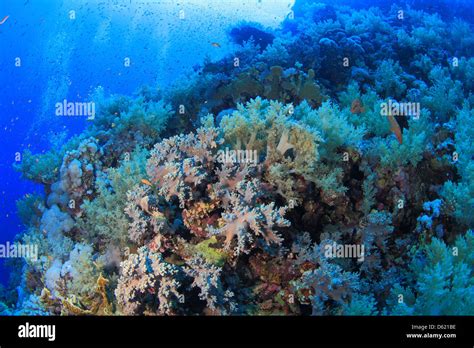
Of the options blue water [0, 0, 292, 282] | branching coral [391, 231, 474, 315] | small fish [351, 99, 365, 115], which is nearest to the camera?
branching coral [391, 231, 474, 315]

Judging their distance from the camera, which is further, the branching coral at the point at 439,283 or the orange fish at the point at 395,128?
the orange fish at the point at 395,128

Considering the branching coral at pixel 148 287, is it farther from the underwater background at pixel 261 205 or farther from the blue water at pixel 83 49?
the blue water at pixel 83 49

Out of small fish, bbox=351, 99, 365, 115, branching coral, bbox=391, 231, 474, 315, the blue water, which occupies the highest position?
the blue water

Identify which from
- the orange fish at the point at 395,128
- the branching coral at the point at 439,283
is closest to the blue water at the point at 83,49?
the orange fish at the point at 395,128

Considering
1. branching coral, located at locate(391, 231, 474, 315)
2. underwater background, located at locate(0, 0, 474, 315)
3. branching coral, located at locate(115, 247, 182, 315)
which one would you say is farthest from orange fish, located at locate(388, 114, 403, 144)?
branching coral, located at locate(115, 247, 182, 315)

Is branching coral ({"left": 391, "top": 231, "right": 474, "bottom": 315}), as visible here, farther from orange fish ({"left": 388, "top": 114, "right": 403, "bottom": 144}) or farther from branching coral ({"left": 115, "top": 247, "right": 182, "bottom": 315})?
branching coral ({"left": 115, "top": 247, "right": 182, "bottom": 315})

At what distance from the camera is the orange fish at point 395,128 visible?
509 cm

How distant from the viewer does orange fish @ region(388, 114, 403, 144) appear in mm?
5090

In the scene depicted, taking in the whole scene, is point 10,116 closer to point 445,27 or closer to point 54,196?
point 54,196

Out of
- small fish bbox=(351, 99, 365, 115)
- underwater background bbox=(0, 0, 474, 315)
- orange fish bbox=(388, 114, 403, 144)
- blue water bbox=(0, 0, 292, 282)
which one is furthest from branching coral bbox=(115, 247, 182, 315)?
blue water bbox=(0, 0, 292, 282)

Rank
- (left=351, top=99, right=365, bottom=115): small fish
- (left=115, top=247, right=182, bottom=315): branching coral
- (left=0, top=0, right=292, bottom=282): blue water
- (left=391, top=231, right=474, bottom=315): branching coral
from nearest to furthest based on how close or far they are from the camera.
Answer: (left=115, top=247, right=182, bottom=315): branching coral
(left=391, top=231, right=474, bottom=315): branching coral
(left=351, top=99, right=365, bottom=115): small fish
(left=0, top=0, right=292, bottom=282): blue water

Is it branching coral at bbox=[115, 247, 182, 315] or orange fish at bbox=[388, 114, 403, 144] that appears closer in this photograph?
branching coral at bbox=[115, 247, 182, 315]

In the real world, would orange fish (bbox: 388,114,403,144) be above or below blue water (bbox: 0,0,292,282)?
below
